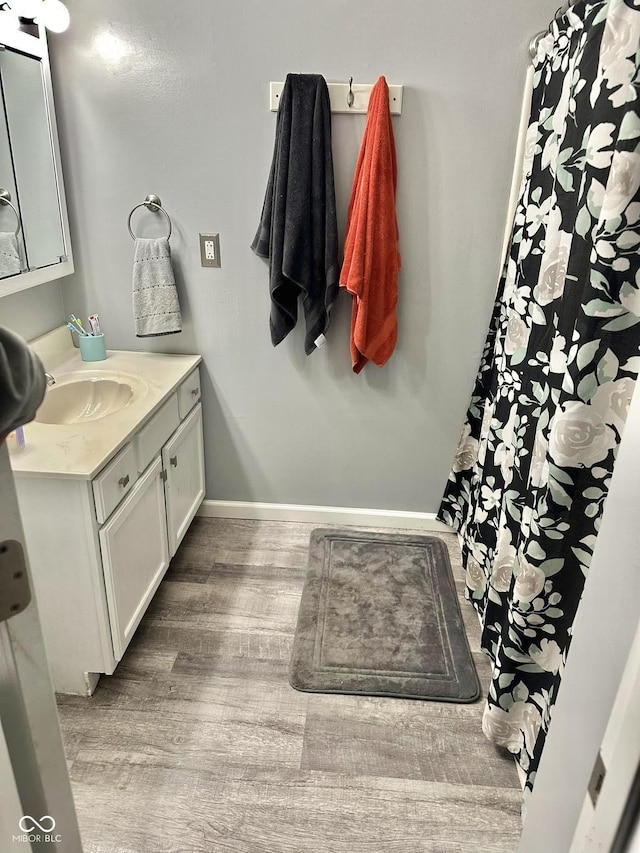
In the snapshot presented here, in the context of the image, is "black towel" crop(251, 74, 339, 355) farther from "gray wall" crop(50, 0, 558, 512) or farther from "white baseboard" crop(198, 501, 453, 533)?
"white baseboard" crop(198, 501, 453, 533)

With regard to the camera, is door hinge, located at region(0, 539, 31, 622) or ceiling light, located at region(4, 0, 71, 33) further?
ceiling light, located at region(4, 0, 71, 33)

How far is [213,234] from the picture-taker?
2.34m

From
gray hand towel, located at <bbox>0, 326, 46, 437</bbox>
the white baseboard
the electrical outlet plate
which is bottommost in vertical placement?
Answer: the white baseboard

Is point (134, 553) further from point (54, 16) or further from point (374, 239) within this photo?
point (54, 16)

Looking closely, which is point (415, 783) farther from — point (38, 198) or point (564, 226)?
point (38, 198)

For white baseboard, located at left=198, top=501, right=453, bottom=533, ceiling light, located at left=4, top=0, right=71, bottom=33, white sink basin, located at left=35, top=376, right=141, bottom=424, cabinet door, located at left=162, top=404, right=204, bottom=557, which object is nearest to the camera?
ceiling light, located at left=4, top=0, right=71, bottom=33

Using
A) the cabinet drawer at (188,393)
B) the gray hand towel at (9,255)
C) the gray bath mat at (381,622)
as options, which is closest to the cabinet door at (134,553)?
the cabinet drawer at (188,393)

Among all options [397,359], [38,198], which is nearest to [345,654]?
[397,359]

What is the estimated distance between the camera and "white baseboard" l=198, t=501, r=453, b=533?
8.94ft

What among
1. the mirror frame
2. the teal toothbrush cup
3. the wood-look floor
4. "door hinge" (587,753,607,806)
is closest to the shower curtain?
the wood-look floor

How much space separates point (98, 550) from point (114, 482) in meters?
0.19

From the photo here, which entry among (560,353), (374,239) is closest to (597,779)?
(560,353)

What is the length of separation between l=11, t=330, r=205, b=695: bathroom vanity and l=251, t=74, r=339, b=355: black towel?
53cm

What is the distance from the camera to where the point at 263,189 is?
2.27 meters
